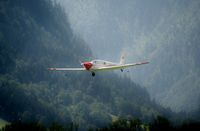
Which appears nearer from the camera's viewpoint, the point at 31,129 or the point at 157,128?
the point at 31,129

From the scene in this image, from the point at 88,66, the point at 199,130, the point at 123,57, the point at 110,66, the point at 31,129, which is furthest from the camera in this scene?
the point at 199,130

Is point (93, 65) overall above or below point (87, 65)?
above

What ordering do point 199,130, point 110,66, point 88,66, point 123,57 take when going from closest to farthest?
1. point 88,66
2. point 110,66
3. point 123,57
4. point 199,130

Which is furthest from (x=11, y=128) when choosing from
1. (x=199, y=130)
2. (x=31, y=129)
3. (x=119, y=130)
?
(x=199, y=130)

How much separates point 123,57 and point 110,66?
27.2 m

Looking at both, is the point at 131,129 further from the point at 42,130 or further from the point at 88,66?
the point at 88,66

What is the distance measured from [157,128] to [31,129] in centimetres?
6455

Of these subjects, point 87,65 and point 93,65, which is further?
point 93,65

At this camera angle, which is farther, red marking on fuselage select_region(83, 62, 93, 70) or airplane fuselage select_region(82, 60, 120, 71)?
airplane fuselage select_region(82, 60, 120, 71)

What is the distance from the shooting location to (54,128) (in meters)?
187

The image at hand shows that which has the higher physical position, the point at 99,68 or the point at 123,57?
the point at 123,57

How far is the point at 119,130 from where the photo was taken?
7687 inches

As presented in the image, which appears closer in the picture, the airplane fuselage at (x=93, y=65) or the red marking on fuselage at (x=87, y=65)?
the red marking on fuselage at (x=87, y=65)

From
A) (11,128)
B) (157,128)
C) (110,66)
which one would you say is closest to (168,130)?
(157,128)
